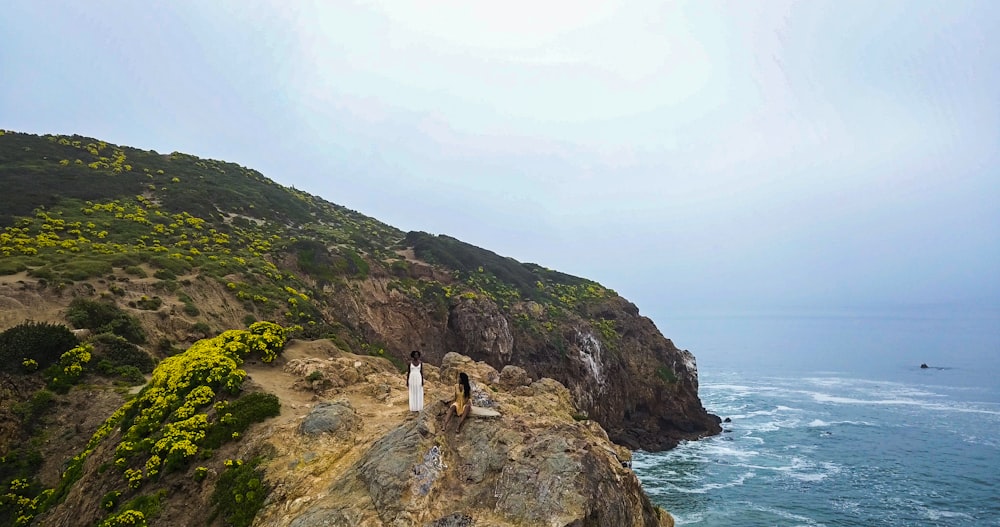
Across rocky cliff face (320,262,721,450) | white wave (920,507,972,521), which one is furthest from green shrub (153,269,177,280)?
white wave (920,507,972,521)

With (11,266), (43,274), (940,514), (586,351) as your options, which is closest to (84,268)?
(43,274)

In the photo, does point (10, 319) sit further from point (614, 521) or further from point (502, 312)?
point (502, 312)

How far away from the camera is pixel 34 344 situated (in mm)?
19734

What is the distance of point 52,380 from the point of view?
62.7 ft

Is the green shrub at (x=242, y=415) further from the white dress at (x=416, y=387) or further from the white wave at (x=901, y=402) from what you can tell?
the white wave at (x=901, y=402)

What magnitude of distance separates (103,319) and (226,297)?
8.12m

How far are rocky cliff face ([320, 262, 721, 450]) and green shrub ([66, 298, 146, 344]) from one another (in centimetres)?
1817

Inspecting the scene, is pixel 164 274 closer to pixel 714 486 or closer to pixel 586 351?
pixel 586 351

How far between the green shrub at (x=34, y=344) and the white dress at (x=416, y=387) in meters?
17.0

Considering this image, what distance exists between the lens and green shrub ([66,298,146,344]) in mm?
22984

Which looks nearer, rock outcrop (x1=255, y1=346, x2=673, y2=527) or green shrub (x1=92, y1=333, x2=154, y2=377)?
rock outcrop (x1=255, y1=346, x2=673, y2=527)

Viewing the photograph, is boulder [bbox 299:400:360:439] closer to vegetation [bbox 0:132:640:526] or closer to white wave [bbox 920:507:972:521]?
vegetation [bbox 0:132:640:526]

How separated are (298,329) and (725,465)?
138 ft

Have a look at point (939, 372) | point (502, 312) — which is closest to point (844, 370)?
point (939, 372)
